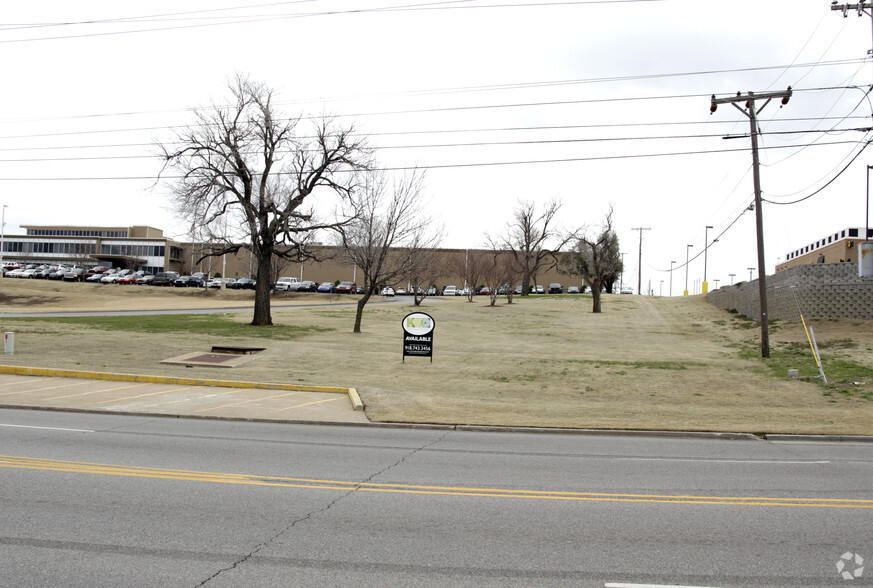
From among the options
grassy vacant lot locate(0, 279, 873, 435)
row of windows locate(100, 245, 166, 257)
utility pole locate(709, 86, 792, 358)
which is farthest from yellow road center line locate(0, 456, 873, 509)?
row of windows locate(100, 245, 166, 257)

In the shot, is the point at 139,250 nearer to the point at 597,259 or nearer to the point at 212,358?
the point at 597,259

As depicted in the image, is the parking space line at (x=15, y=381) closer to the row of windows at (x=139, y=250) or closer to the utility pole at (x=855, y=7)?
the utility pole at (x=855, y=7)

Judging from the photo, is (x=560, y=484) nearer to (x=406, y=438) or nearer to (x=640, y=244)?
(x=406, y=438)

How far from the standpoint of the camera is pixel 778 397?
693 inches

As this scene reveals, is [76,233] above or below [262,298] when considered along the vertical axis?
above

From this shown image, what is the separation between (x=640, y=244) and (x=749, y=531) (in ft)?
267

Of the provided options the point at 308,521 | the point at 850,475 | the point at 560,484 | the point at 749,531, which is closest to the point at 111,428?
the point at 308,521

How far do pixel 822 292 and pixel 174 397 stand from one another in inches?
1280

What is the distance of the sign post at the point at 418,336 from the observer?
22.3 meters

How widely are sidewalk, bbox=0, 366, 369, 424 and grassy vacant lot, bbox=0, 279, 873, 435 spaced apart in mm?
1004

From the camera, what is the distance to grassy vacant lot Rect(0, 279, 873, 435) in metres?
15.0

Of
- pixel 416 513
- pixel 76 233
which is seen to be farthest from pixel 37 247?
pixel 416 513

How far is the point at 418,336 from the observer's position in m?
22.4

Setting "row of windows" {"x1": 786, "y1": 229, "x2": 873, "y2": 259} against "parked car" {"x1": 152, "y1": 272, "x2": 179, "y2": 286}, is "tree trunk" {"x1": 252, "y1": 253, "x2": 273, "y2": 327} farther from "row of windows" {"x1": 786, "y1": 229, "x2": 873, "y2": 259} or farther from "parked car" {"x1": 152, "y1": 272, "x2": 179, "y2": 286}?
"parked car" {"x1": 152, "y1": 272, "x2": 179, "y2": 286}
